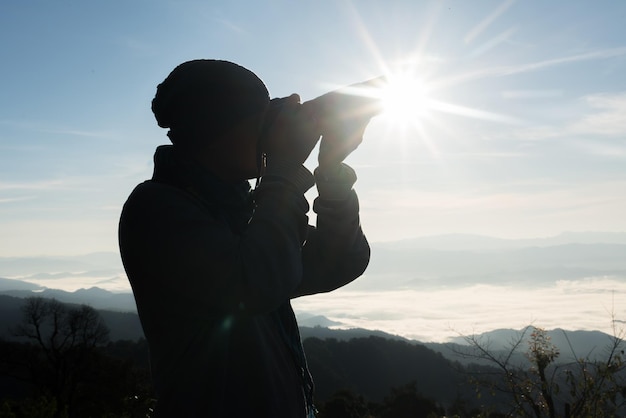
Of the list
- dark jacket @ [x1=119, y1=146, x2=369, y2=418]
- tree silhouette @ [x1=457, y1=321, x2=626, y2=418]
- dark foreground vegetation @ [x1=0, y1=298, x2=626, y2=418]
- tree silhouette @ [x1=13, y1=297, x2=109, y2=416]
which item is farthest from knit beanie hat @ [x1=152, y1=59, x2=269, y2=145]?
tree silhouette @ [x1=13, y1=297, x2=109, y2=416]

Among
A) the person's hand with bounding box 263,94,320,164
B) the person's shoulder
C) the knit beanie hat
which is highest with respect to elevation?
the knit beanie hat

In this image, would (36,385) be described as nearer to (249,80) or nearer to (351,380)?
(249,80)

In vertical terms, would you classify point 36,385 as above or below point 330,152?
below

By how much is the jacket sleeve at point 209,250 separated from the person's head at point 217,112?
0.18m

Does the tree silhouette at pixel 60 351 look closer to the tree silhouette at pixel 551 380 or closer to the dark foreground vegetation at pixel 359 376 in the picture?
the dark foreground vegetation at pixel 359 376

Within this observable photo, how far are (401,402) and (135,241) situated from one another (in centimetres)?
3796

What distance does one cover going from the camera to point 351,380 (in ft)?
218

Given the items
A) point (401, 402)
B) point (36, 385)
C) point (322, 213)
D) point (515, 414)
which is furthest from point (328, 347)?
point (322, 213)

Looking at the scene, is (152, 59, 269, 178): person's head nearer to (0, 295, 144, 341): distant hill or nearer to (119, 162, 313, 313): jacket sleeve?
(119, 162, 313, 313): jacket sleeve

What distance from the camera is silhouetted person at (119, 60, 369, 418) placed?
131 centimetres

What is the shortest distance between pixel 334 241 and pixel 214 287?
0.63 m

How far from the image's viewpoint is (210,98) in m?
1.54

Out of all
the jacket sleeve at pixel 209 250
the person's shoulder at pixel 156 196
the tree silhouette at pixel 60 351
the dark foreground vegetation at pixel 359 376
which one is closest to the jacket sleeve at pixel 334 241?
the jacket sleeve at pixel 209 250

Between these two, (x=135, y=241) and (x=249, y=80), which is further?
(x=249, y=80)
